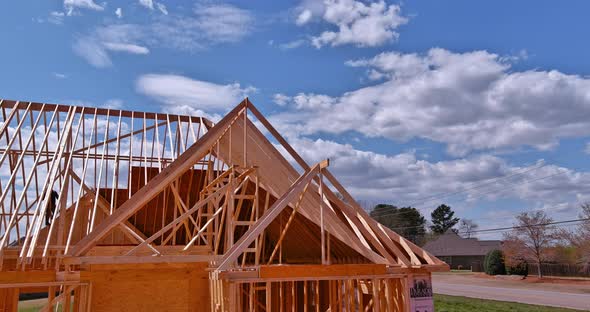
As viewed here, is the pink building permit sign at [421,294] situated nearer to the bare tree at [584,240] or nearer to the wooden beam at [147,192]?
the wooden beam at [147,192]

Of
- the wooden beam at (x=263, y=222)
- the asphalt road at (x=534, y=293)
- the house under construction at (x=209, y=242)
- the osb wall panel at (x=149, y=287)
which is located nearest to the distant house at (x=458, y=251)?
the asphalt road at (x=534, y=293)

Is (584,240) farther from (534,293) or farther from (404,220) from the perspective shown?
(404,220)

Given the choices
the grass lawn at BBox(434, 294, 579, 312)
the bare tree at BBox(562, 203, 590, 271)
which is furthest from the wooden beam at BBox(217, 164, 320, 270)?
the bare tree at BBox(562, 203, 590, 271)

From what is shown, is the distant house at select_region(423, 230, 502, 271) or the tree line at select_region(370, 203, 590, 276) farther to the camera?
the distant house at select_region(423, 230, 502, 271)

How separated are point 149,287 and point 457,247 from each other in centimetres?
5019

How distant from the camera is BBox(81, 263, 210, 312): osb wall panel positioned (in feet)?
34.1

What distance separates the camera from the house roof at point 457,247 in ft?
178

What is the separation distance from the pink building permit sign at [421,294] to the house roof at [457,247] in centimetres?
4774

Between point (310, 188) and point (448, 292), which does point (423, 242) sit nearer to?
point (448, 292)

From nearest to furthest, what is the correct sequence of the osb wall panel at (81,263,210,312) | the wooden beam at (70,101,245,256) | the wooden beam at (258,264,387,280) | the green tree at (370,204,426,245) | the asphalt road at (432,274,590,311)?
the wooden beam at (258,264,387,280)
the wooden beam at (70,101,245,256)
the osb wall panel at (81,263,210,312)
the asphalt road at (432,274,590,311)
the green tree at (370,204,426,245)

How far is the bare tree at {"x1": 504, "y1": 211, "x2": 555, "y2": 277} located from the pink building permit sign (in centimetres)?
3202

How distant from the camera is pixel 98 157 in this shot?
16.4 meters

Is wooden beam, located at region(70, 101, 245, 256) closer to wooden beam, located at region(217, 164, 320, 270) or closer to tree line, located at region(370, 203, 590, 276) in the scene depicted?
wooden beam, located at region(217, 164, 320, 270)

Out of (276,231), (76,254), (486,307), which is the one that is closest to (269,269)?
(76,254)
